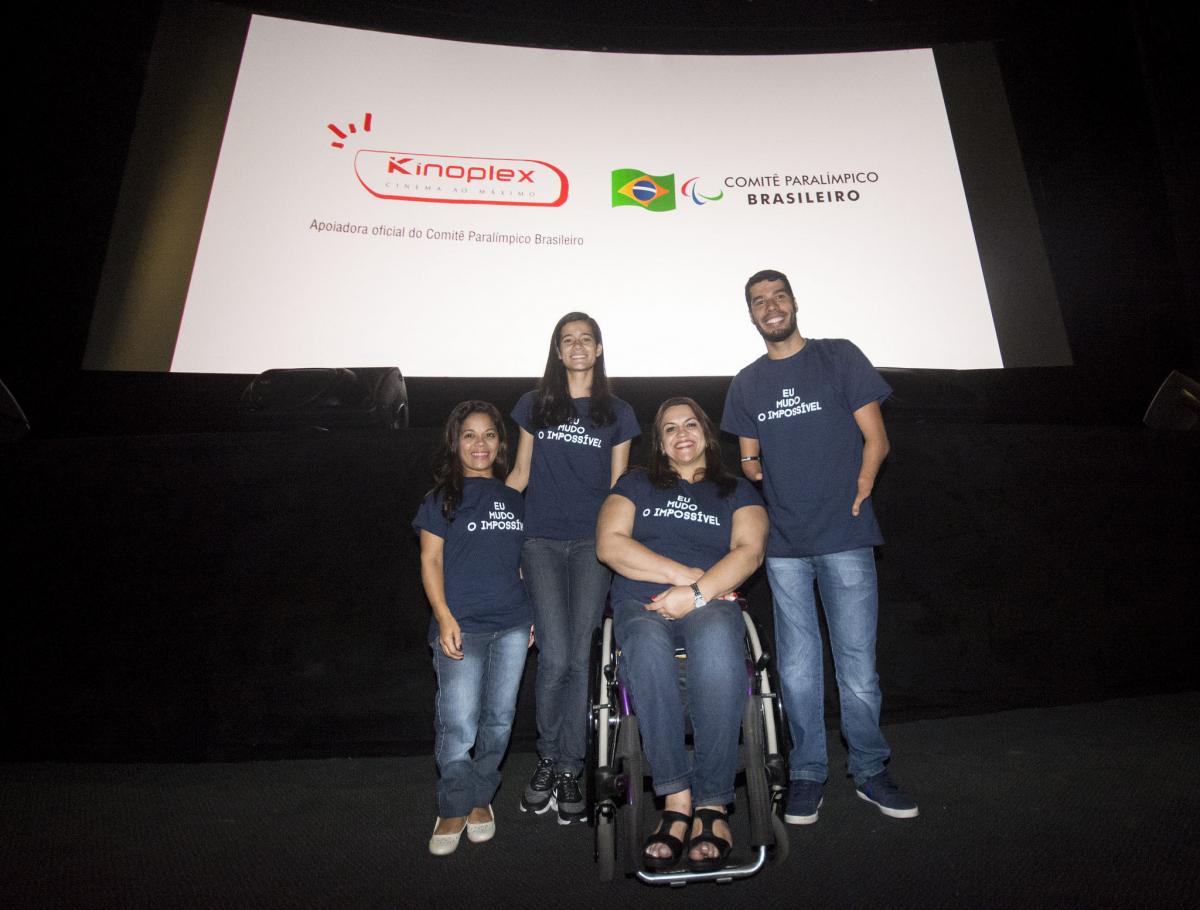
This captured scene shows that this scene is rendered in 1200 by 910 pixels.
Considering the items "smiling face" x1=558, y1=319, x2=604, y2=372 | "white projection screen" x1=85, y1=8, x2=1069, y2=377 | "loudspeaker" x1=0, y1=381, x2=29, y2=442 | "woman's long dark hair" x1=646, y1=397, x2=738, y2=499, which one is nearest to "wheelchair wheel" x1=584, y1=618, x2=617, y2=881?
"woman's long dark hair" x1=646, y1=397, x2=738, y2=499

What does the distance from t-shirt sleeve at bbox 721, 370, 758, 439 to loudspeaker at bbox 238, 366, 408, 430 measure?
46.8 inches

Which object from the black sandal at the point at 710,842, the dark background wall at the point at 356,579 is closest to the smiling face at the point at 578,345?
the dark background wall at the point at 356,579

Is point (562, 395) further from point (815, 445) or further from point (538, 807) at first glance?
point (538, 807)

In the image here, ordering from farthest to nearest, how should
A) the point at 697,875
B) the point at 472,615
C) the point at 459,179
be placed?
the point at 459,179, the point at 472,615, the point at 697,875

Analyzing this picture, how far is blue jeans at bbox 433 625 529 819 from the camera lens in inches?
67.1

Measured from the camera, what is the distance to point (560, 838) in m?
1.70

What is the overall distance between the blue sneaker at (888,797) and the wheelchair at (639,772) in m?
0.39

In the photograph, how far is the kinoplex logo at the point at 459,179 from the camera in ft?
10.5

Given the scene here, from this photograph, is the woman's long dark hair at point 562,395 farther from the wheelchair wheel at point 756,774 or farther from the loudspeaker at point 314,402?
the wheelchair wheel at point 756,774

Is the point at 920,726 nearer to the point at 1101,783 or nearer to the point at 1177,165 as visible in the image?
the point at 1101,783

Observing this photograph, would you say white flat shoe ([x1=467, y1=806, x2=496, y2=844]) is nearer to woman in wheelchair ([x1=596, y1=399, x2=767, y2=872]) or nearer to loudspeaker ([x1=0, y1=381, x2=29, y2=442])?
woman in wheelchair ([x1=596, y1=399, x2=767, y2=872])

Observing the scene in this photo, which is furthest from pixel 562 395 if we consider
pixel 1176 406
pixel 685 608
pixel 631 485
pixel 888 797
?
pixel 1176 406

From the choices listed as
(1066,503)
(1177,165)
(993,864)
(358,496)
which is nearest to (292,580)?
(358,496)

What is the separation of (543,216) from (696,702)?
96.9 inches
